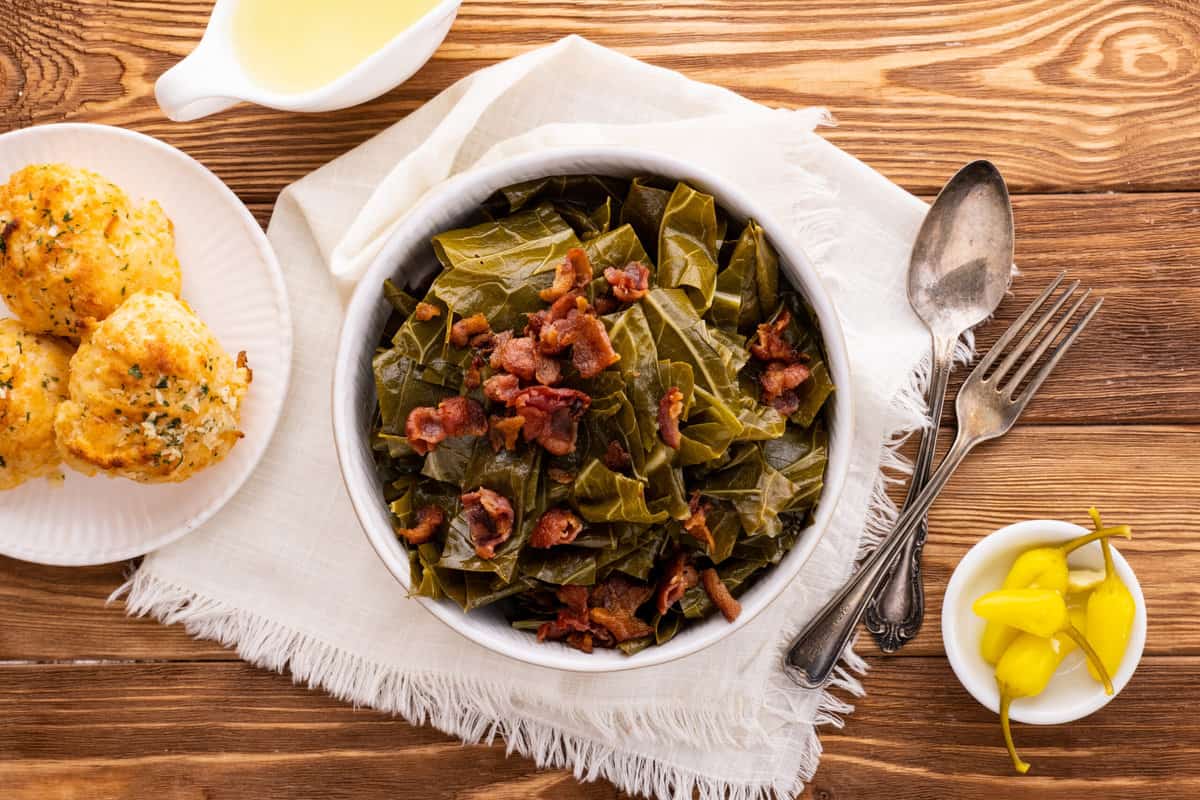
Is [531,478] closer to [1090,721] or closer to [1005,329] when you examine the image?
[1005,329]

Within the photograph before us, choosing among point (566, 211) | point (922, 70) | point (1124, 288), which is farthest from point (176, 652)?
point (1124, 288)

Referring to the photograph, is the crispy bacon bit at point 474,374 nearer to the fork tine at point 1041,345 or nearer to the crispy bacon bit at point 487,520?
the crispy bacon bit at point 487,520

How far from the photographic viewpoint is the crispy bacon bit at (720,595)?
112 inches

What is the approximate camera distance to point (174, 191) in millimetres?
3451

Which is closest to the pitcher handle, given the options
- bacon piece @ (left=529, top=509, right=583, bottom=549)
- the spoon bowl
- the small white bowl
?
bacon piece @ (left=529, top=509, right=583, bottom=549)

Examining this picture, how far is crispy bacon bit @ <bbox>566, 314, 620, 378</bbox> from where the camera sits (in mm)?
2588

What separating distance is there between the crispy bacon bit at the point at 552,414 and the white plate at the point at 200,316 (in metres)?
1.28

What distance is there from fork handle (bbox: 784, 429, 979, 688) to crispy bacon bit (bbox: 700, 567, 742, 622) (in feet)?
2.29

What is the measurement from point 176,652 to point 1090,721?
371 cm

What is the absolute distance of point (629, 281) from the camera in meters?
2.75

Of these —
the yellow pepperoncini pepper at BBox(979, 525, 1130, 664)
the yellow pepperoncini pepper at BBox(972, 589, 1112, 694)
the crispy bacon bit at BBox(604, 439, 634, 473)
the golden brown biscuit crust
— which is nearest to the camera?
the crispy bacon bit at BBox(604, 439, 634, 473)

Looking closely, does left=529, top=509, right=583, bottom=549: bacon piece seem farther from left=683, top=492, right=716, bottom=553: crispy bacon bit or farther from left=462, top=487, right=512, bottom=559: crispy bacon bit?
left=683, top=492, right=716, bottom=553: crispy bacon bit

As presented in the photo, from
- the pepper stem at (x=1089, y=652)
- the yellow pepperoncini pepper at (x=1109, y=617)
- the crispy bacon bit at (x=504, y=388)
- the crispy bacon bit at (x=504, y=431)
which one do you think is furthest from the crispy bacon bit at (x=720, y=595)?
the yellow pepperoncini pepper at (x=1109, y=617)

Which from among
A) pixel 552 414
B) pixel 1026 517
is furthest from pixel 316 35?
pixel 1026 517
